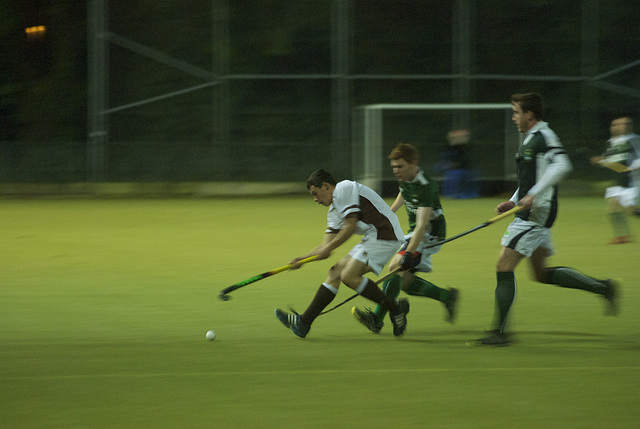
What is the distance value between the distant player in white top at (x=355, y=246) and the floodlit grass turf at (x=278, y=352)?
0.18 meters

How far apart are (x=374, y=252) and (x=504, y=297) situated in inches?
32.9

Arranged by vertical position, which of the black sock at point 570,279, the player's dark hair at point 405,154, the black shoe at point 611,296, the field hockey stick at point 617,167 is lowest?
the black shoe at point 611,296

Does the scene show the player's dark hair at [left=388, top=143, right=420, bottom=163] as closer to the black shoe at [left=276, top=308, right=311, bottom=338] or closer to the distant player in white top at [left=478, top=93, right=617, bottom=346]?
the distant player in white top at [left=478, top=93, right=617, bottom=346]

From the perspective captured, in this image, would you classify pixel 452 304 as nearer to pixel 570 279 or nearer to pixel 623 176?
pixel 570 279

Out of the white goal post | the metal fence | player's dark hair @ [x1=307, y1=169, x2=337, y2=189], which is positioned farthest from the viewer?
the metal fence

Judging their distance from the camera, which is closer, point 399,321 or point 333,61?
point 399,321

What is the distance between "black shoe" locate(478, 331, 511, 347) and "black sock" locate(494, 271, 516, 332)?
0.11 ft

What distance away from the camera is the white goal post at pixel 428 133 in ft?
58.7

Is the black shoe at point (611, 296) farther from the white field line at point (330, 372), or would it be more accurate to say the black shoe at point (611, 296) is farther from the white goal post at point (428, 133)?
the white goal post at point (428, 133)

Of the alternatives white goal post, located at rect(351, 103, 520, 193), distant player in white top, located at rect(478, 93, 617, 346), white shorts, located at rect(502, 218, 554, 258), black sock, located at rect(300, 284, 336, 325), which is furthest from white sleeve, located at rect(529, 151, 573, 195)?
white goal post, located at rect(351, 103, 520, 193)

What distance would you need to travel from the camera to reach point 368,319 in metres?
5.41

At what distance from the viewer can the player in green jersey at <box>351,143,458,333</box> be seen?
528 centimetres

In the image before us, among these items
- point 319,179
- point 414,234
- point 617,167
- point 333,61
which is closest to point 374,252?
point 414,234

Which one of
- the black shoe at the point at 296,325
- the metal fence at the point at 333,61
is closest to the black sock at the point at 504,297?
the black shoe at the point at 296,325
